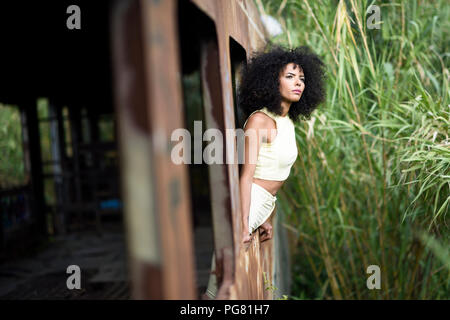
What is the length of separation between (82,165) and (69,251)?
72.3 inches

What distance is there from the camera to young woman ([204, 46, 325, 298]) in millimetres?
2193

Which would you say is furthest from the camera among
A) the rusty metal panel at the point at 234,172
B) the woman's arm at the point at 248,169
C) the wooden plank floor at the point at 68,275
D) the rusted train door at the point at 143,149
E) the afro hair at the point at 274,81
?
the wooden plank floor at the point at 68,275

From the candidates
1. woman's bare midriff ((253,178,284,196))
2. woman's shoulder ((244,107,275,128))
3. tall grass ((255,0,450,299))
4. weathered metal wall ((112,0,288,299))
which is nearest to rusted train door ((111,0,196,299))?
weathered metal wall ((112,0,288,299))

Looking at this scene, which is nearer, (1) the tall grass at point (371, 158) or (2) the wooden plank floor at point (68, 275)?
(1) the tall grass at point (371, 158)

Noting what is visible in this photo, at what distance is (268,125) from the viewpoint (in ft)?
7.48

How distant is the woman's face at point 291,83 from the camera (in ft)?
8.11

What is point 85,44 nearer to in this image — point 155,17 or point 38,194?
point 38,194

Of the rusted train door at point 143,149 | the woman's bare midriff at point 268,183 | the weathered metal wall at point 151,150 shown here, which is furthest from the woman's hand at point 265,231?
the rusted train door at point 143,149

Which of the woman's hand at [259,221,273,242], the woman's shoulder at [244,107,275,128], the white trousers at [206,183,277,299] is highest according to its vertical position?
the woman's shoulder at [244,107,275,128]

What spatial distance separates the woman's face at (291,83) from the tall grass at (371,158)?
25.7 inches

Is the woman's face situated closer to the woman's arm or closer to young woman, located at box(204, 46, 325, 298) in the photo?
young woman, located at box(204, 46, 325, 298)

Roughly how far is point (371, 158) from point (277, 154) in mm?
1460

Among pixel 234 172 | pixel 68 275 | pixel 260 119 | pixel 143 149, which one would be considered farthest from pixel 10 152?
pixel 143 149

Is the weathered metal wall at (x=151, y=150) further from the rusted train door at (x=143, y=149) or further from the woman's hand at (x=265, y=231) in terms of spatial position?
the woman's hand at (x=265, y=231)
